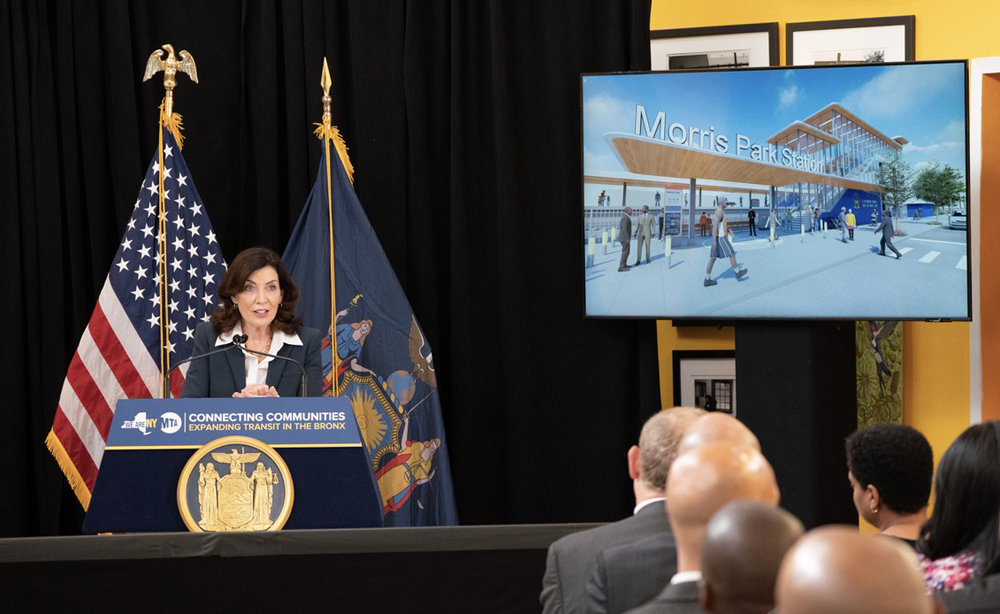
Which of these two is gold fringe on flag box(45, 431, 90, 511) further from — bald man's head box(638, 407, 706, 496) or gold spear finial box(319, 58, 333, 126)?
bald man's head box(638, 407, 706, 496)

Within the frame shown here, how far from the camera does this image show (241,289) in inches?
144

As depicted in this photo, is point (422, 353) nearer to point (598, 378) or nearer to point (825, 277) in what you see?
point (598, 378)

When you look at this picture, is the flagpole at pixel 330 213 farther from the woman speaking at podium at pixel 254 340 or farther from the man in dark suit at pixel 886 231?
the man in dark suit at pixel 886 231

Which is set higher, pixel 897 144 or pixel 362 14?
pixel 362 14

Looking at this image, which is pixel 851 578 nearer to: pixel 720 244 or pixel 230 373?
pixel 230 373

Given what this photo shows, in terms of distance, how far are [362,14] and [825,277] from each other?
2.32m

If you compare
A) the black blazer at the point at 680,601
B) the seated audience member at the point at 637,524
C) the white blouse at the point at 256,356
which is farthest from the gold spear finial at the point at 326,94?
the black blazer at the point at 680,601

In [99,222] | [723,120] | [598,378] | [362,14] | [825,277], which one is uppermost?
[362,14]

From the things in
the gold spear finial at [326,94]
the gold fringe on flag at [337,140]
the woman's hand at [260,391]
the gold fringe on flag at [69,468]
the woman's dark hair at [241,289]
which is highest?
the gold spear finial at [326,94]

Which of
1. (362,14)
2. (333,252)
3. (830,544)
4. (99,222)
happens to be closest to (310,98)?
(362,14)

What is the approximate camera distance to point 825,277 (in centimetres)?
418

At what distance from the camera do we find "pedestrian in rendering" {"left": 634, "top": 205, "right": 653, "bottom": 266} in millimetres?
4379

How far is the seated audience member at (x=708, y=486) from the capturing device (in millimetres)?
1184

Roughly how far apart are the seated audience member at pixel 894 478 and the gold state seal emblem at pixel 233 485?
1.49 meters
